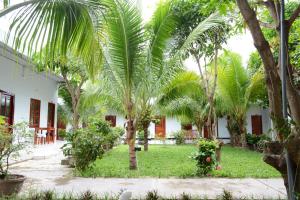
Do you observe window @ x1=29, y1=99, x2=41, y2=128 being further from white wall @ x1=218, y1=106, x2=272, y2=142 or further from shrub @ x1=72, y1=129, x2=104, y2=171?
white wall @ x1=218, y1=106, x2=272, y2=142

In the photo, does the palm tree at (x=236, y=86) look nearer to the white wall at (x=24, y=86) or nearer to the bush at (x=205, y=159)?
the bush at (x=205, y=159)

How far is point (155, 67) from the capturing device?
7.96 meters

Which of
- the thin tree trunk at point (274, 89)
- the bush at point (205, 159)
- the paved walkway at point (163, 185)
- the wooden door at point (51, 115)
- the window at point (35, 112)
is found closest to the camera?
the thin tree trunk at point (274, 89)

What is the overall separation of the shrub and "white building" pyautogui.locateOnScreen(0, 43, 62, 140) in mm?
4103

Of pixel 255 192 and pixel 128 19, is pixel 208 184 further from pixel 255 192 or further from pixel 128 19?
pixel 128 19

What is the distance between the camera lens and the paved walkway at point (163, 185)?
5.43m

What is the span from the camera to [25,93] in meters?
14.2

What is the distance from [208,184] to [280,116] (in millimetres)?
3188

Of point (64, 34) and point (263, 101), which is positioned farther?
point (263, 101)

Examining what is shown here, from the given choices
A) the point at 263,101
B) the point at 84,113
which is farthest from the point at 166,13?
the point at 84,113

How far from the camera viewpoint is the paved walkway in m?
5.43

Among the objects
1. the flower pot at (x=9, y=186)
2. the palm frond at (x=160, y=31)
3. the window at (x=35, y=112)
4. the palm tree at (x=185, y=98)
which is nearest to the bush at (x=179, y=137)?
the palm tree at (x=185, y=98)

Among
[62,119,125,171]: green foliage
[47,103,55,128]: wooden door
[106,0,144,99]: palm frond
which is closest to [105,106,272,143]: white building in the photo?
[47,103,55,128]: wooden door

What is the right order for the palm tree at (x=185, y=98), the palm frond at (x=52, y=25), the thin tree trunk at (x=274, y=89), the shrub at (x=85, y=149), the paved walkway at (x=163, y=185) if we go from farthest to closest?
the palm tree at (x=185, y=98), the shrub at (x=85, y=149), the paved walkway at (x=163, y=185), the thin tree trunk at (x=274, y=89), the palm frond at (x=52, y=25)
